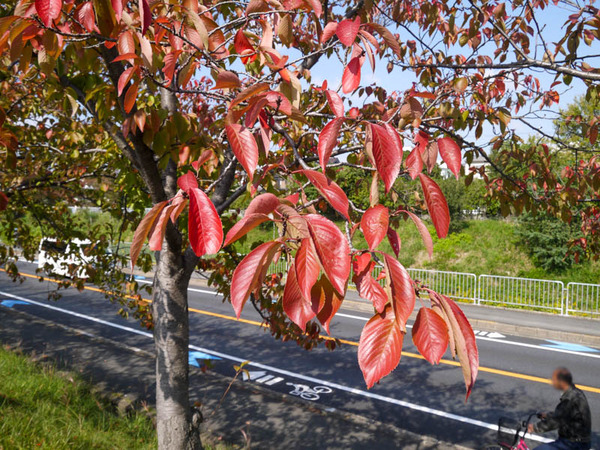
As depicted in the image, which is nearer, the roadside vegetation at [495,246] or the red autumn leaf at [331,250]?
the red autumn leaf at [331,250]

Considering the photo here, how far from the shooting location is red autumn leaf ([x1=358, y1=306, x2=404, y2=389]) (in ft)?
3.24

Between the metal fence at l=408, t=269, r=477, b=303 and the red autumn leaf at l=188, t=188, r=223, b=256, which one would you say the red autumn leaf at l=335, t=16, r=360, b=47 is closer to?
the red autumn leaf at l=188, t=188, r=223, b=256

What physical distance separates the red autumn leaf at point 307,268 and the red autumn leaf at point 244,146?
0.35 meters

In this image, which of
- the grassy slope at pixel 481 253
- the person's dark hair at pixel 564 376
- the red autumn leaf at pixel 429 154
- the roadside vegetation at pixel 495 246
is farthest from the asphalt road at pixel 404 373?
the grassy slope at pixel 481 253

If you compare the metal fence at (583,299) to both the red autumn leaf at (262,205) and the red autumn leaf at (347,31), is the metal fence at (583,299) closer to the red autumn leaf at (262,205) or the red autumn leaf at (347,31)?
the red autumn leaf at (347,31)

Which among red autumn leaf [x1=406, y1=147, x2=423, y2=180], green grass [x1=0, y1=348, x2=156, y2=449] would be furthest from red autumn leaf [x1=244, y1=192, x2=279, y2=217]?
green grass [x1=0, y1=348, x2=156, y2=449]

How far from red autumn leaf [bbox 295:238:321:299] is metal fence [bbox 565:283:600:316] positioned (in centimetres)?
1370

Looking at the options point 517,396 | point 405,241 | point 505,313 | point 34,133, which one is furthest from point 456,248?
point 34,133

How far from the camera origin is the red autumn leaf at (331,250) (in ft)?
3.14

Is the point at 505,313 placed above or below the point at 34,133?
below

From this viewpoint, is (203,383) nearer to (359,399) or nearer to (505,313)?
(359,399)

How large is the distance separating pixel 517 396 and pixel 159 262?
670 cm

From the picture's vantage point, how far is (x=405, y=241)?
19422 mm

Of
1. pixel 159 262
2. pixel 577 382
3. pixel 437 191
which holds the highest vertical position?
pixel 437 191
